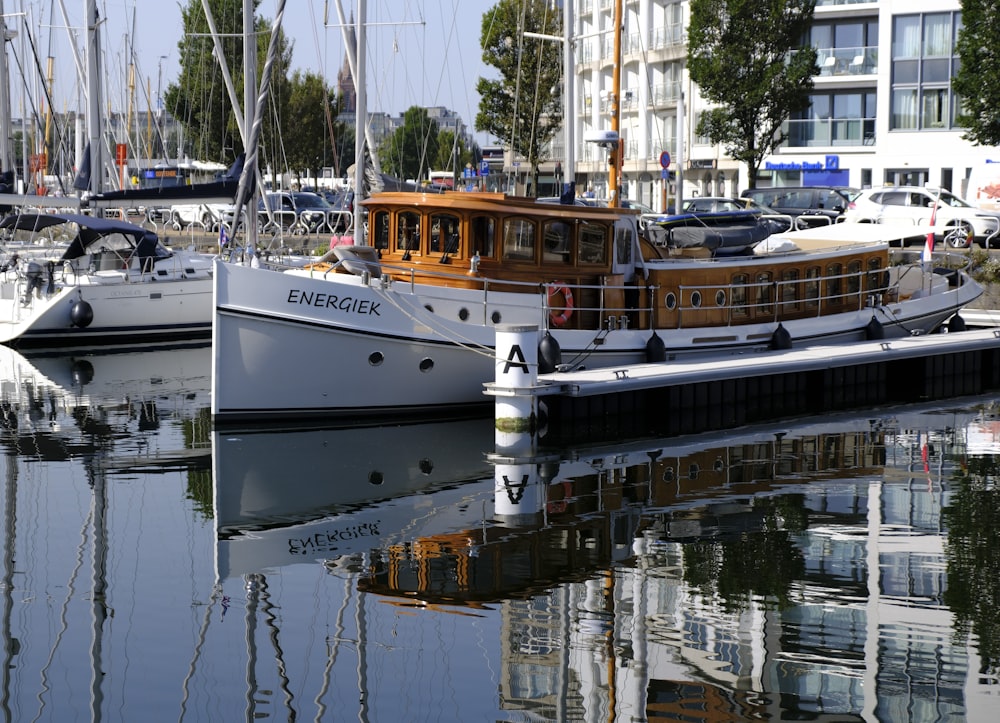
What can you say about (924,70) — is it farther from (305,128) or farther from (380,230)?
(380,230)

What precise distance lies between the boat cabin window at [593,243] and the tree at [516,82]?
18.3m

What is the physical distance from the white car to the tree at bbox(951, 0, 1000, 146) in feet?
15.5

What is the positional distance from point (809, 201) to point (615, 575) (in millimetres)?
29055

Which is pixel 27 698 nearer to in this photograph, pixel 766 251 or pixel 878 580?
pixel 878 580

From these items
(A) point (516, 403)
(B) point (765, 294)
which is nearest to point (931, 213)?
(B) point (765, 294)

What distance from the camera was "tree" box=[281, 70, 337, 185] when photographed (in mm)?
59906

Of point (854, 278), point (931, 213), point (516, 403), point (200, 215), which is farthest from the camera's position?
point (200, 215)

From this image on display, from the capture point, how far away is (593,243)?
19438mm

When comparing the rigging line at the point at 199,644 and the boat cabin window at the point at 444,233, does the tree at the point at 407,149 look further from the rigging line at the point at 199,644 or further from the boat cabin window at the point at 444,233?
the rigging line at the point at 199,644

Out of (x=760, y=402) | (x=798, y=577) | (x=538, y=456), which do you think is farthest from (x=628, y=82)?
(x=798, y=577)

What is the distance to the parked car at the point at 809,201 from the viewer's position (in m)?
38.5

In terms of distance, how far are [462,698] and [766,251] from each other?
14418 millimetres

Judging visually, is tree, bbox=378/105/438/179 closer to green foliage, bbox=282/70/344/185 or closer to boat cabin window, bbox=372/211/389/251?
green foliage, bbox=282/70/344/185

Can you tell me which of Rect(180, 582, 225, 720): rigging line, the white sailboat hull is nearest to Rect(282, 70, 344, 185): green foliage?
the white sailboat hull
